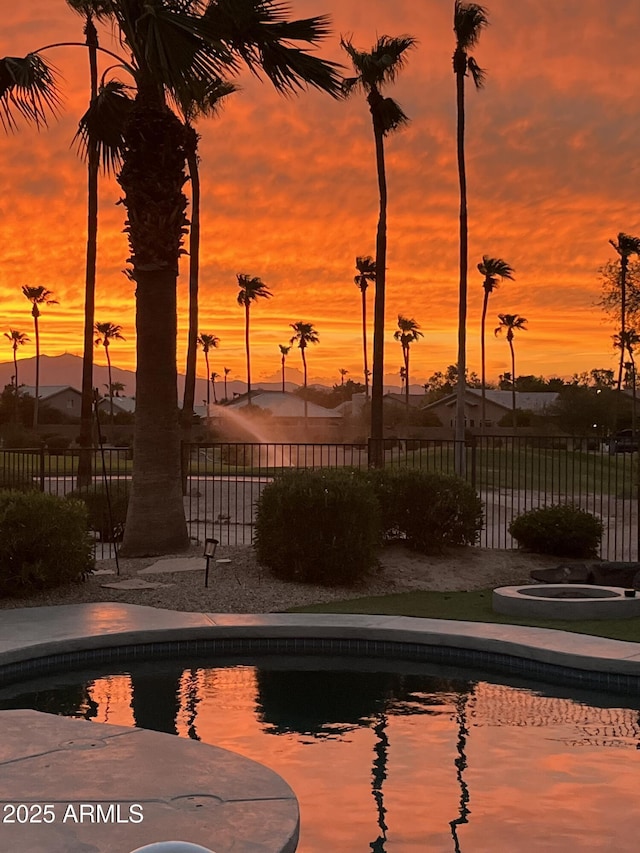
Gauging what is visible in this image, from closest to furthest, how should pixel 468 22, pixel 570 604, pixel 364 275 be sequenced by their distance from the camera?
1. pixel 570 604
2. pixel 468 22
3. pixel 364 275

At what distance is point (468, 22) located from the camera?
42.0 m

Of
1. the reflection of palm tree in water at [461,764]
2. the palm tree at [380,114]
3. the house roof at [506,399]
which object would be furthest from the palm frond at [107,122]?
the house roof at [506,399]

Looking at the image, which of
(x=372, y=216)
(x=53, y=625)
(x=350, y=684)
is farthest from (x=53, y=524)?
(x=372, y=216)

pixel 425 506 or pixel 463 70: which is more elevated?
pixel 463 70

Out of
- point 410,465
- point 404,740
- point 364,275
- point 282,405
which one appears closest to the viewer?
point 404,740

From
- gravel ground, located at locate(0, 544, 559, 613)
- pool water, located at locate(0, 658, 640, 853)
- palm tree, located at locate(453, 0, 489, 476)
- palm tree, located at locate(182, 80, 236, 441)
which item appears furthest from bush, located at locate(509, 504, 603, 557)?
palm tree, located at locate(453, 0, 489, 476)

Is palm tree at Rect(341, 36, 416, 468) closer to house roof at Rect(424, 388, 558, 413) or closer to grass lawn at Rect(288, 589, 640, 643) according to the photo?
grass lawn at Rect(288, 589, 640, 643)

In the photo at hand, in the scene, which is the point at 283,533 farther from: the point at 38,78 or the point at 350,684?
the point at 38,78

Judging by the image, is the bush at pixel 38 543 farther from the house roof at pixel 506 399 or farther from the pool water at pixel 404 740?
the house roof at pixel 506 399

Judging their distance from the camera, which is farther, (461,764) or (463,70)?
(463,70)

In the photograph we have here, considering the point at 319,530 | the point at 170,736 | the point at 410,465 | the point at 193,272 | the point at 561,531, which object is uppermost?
the point at 193,272

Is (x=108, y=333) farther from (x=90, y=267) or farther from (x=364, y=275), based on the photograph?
(x=90, y=267)

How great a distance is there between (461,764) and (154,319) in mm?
10501

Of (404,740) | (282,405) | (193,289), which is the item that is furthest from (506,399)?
(404,740)
